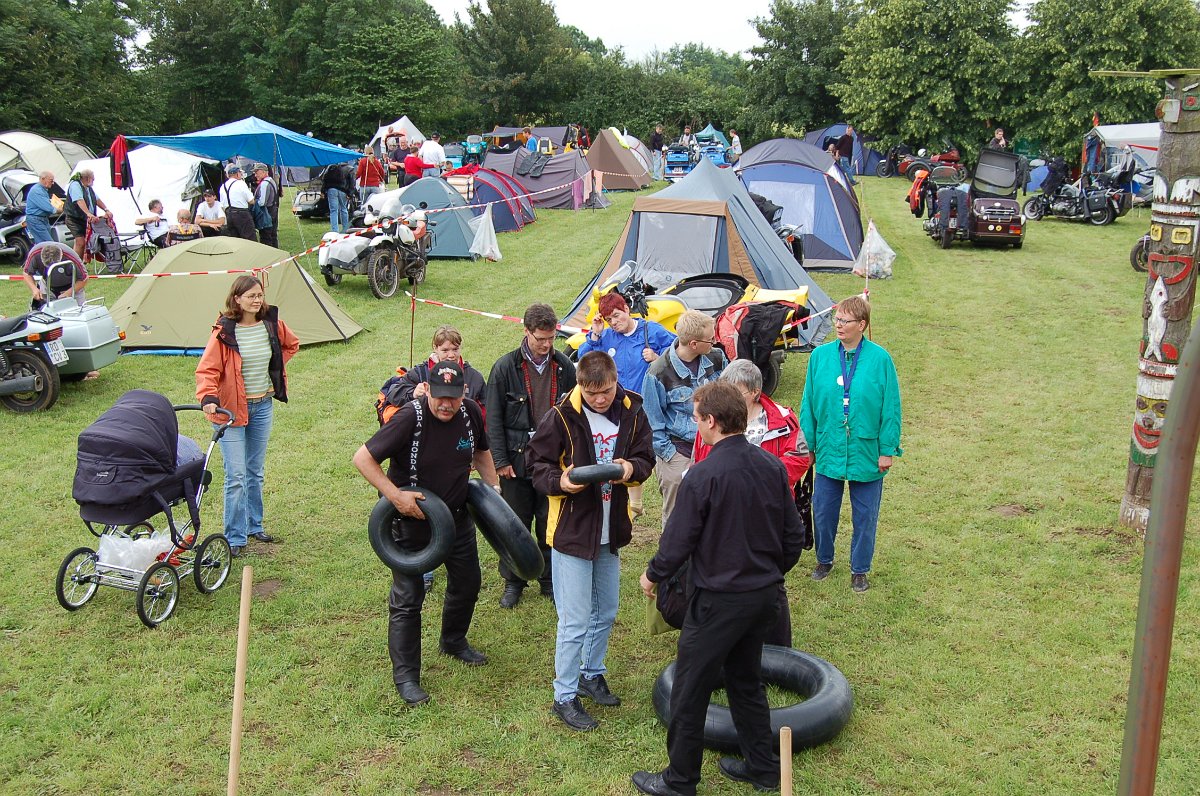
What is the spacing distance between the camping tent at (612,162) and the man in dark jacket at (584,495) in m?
23.6

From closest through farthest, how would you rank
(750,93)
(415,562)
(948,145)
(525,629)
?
1. (415,562)
2. (525,629)
3. (948,145)
4. (750,93)

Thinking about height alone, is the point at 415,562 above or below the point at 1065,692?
above

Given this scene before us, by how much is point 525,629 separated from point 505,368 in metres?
1.44

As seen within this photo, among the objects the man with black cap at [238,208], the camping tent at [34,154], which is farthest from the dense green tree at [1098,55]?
the camping tent at [34,154]

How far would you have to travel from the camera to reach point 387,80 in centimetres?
4081

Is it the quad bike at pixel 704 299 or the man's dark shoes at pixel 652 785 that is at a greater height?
the quad bike at pixel 704 299

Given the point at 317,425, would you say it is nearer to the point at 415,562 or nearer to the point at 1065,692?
the point at 415,562

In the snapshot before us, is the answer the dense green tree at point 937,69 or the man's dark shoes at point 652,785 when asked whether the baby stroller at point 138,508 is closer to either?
the man's dark shoes at point 652,785

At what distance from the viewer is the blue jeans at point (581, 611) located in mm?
4461

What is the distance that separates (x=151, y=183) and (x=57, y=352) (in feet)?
33.7

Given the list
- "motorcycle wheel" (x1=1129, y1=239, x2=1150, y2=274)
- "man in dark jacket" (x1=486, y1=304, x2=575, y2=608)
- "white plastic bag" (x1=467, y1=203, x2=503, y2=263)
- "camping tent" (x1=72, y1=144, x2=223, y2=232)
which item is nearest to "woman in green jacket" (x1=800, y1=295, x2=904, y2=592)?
"man in dark jacket" (x1=486, y1=304, x2=575, y2=608)

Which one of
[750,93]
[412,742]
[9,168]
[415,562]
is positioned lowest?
[412,742]

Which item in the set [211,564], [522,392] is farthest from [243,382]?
[522,392]

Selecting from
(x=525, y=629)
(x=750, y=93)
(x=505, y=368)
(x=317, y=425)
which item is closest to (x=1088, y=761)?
(x=525, y=629)
